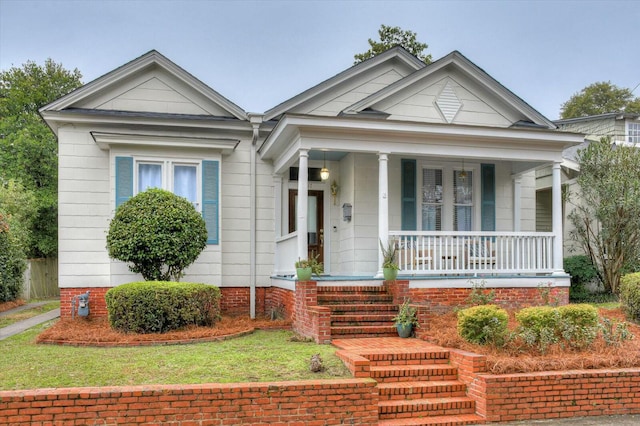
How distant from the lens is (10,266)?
17.9 m

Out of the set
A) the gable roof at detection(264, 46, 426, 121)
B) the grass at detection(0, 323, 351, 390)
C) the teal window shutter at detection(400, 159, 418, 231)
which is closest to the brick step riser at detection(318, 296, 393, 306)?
the grass at detection(0, 323, 351, 390)

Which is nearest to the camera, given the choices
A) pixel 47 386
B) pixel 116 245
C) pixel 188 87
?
pixel 47 386

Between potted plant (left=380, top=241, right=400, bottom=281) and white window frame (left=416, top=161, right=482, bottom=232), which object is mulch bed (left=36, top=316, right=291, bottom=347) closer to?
potted plant (left=380, top=241, right=400, bottom=281)

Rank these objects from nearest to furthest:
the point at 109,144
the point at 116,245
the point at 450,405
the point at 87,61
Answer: the point at 450,405 → the point at 116,245 → the point at 109,144 → the point at 87,61

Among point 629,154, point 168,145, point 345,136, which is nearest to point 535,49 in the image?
point 629,154

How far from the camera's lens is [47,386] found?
620cm

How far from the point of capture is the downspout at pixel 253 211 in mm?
12695

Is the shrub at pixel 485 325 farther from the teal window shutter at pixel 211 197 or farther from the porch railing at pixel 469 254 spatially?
the teal window shutter at pixel 211 197

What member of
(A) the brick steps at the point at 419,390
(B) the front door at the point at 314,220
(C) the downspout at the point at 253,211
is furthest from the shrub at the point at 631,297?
(C) the downspout at the point at 253,211

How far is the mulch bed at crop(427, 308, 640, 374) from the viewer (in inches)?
273

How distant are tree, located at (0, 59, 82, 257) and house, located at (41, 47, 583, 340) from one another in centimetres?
1476

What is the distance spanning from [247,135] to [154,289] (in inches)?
188

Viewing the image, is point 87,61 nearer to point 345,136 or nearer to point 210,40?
point 210,40

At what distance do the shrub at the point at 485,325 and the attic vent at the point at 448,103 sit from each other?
6171 mm
